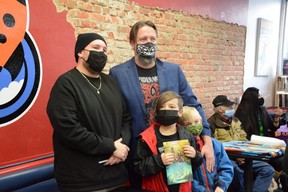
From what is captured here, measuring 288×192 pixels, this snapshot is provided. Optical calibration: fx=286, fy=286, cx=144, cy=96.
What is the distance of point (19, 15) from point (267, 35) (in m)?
5.06

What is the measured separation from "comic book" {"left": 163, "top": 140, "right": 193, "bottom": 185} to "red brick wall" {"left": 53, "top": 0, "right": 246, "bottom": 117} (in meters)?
1.36

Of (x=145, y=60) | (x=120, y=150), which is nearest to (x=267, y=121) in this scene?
(x=145, y=60)

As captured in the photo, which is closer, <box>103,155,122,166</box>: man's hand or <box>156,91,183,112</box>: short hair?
<box>103,155,122,166</box>: man's hand

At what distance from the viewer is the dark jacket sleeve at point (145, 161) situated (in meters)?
1.75

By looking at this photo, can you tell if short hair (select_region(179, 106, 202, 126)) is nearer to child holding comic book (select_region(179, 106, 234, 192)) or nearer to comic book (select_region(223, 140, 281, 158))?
child holding comic book (select_region(179, 106, 234, 192))

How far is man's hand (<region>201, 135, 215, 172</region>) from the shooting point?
2.04 m

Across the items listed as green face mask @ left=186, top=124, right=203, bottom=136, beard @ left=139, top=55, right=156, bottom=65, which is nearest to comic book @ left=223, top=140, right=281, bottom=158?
green face mask @ left=186, top=124, right=203, bottom=136

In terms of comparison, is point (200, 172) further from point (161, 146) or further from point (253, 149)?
point (253, 149)

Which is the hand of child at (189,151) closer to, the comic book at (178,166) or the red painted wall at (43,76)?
the comic book at (178,166)

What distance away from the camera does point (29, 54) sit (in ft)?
7.27

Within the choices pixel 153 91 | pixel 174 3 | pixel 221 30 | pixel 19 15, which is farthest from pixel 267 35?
pixel 19 15

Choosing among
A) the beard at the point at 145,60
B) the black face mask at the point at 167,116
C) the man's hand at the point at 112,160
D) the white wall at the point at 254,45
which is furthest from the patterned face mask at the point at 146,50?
the white wall at the point at 254,45

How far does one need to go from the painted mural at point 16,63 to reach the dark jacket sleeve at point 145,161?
980mm

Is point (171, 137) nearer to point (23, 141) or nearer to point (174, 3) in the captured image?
point (23, 141)
